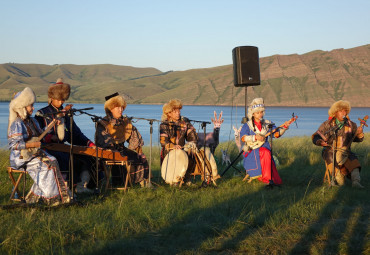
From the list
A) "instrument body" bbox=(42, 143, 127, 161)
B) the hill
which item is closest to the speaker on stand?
"instrument body" bbox=(42, 143, 127, 161)

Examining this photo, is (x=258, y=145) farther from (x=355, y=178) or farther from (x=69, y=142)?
(x=69, y=142)

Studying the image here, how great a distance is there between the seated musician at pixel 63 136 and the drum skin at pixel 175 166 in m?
1.24

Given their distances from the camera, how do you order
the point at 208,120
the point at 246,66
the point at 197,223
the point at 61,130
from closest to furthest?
the point at 197,223
the point at 61,130
the point at 246,66
the point at 208,120

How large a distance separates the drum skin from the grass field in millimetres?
372

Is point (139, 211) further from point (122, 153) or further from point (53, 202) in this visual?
point (122, 153)

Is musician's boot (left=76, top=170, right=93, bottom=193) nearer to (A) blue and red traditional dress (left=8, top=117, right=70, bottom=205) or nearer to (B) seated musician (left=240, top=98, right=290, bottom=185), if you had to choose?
(A) blue and red traditional dress (left=8, top=117, right=70, bottom=205)

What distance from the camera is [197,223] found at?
5.22m

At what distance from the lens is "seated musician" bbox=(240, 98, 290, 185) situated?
7868 mm

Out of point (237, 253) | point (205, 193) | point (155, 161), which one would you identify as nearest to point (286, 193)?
point (205, 193)

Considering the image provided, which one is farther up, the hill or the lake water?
the hill

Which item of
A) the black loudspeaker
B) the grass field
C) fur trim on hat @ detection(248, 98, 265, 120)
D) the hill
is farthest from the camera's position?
the hill

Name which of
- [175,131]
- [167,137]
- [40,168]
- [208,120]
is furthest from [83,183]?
[208,120]

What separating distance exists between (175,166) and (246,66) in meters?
3.50

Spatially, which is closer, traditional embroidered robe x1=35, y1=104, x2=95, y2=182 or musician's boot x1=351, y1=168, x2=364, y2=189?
traditional embroidered robe x1=35, y1=104, x2=95, y2=182
